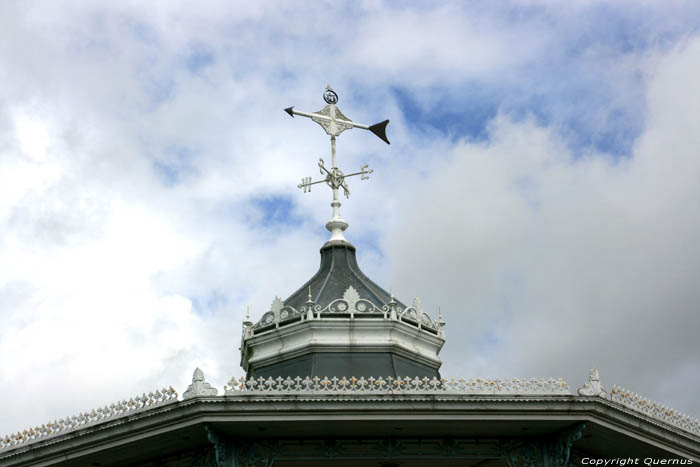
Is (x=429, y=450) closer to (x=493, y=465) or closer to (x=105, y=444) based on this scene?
(x=493, y=465)

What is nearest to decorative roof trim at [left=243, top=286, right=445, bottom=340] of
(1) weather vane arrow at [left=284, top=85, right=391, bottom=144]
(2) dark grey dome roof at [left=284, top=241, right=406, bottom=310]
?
(2) dark grey dome roof at [left=284, top=241, right=406, bottom=310]

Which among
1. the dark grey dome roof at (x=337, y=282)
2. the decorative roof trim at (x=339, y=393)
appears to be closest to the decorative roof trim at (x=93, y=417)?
the decorative roof trim at (x=339, y=393)

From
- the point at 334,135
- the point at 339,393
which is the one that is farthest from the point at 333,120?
the point at 339,393

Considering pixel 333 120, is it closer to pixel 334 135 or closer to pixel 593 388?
pixel 334 135

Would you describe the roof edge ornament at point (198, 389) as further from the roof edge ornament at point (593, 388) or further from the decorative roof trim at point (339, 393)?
the roof edge ornament at point (593, 388)

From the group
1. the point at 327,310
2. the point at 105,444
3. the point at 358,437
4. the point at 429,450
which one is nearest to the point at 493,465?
the point at 429,450

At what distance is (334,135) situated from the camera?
33500 mm

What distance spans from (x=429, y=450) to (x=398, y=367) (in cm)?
458

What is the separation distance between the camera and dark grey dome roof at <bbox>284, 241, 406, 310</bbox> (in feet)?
97.9

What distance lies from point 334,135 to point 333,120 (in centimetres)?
66

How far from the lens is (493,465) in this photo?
85.0 ft

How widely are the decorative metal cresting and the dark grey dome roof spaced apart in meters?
0.63

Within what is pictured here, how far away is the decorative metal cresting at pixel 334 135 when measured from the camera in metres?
32.8

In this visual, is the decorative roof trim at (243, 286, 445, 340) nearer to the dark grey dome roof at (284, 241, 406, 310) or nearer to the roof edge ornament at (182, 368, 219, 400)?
the dark grey dome roof at (284, 241, 406, 310)
